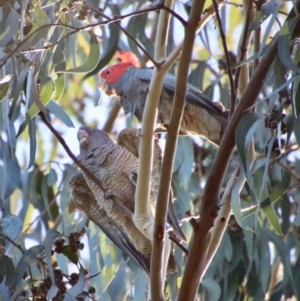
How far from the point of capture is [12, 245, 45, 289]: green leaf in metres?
2.31

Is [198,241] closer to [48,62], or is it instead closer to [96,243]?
[48,62]

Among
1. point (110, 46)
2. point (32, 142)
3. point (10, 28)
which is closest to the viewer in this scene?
point (10, 28)

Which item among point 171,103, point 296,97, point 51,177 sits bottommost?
point 296,97

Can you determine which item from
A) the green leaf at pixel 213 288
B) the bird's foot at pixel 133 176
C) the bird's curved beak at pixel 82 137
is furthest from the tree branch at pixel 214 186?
the bird's curved beak at pixel 82 137

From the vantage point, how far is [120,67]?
146 inches

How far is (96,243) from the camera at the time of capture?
3316 mm

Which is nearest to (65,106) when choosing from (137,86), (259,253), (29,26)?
(137,86)

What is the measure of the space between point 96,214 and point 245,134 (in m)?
1.40

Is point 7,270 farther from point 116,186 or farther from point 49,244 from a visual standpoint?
point 116,186

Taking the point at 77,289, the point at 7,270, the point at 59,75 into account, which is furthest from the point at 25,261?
the point at 59,75

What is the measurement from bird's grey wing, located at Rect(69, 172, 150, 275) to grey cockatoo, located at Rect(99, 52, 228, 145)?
0.43m

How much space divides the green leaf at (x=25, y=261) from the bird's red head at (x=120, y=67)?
1407 millimetres

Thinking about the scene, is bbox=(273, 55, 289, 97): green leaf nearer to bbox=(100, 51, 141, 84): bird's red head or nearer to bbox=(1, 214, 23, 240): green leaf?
bbox=(1, 214, 23, 240): green leaf

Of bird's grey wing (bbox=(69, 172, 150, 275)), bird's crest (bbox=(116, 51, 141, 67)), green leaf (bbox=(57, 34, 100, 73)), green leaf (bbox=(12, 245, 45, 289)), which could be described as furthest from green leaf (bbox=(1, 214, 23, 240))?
bird's crest (bbox=(116, 51, 141, 67))
